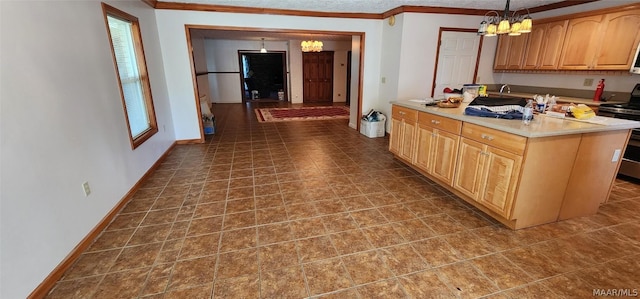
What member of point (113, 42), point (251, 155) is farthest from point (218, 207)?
point (113, 42)

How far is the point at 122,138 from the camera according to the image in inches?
113

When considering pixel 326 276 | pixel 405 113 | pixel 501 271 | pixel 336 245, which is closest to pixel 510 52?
pixel 405 113

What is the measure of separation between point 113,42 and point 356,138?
3844 mm

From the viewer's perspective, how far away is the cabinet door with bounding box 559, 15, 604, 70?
3689mm

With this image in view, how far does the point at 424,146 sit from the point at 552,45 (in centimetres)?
297

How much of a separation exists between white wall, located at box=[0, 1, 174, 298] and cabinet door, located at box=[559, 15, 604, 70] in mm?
5896

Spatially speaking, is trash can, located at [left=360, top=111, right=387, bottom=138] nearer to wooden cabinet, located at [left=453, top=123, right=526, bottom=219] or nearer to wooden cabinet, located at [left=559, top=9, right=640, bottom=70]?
wooden cabinet, located at [left=453, top=123, right=526, bottom=219]

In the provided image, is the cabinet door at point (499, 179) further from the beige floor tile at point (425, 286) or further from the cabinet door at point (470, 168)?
the beige floor tile at point (425, 286)

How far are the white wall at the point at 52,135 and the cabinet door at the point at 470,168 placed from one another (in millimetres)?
3300

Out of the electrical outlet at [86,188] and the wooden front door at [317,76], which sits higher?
the wooden front door at [317,76]

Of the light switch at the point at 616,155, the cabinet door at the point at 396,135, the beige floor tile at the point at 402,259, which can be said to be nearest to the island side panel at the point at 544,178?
the light switch at the point at 616,155

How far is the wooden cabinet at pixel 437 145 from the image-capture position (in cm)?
278

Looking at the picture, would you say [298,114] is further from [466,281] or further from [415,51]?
[466,281]

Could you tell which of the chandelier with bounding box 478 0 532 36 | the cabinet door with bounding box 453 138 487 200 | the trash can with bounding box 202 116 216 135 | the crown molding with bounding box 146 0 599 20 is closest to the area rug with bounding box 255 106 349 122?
the trash can with bounding box 202 116 216 135
